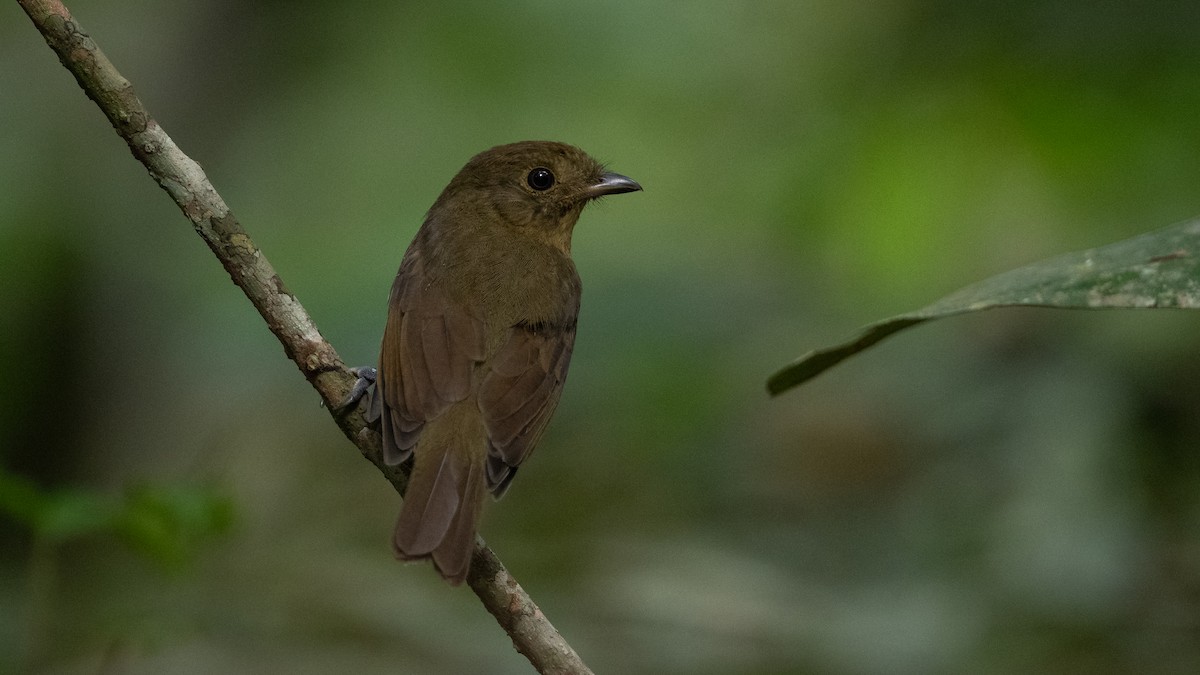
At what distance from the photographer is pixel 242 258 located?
279 cm

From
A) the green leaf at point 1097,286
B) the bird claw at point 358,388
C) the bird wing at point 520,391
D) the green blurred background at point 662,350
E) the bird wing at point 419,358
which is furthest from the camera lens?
the green blurred background at point 662,350

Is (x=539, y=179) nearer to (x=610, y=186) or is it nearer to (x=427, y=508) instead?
(x=610, y=186)

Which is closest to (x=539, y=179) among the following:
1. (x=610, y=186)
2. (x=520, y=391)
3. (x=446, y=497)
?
(x=610, y=186)

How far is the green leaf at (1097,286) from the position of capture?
231 centimetres

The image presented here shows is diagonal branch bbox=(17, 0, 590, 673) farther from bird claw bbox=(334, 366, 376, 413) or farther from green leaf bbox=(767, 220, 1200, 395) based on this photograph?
green leaf bbox=(767, 220, 1200, 395)

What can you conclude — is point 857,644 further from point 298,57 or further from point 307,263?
point 298,57

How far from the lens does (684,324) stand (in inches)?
221

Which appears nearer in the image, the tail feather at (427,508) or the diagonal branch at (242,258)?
the diagonal branch at (242,258)

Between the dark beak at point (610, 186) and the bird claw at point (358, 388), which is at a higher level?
the dark beak at point (610, 186)

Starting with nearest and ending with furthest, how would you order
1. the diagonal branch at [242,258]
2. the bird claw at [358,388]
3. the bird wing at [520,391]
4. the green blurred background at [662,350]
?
1. the diagonal branch at [242,258]
2. the bird claw at [358,388]
3. the bird wing at [520,391]
4. the green blurred background at [662,350]

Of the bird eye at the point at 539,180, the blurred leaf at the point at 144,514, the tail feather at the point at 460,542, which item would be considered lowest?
the blurred leaf at the point at 144,514

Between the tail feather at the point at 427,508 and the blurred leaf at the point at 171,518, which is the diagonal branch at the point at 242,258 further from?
the blurred leaf at the point at 171,518

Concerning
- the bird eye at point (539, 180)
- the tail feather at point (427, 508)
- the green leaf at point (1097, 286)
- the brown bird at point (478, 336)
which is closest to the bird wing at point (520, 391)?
the brown bird at point (478, 336)

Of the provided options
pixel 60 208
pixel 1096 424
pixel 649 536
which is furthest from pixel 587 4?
pixel 1096 424
